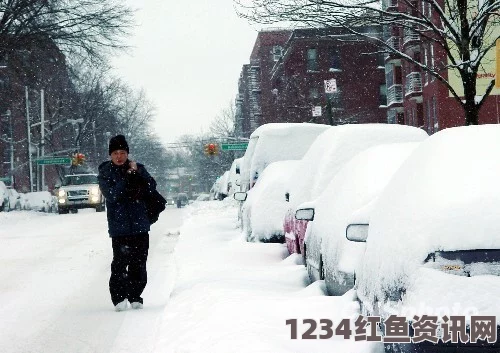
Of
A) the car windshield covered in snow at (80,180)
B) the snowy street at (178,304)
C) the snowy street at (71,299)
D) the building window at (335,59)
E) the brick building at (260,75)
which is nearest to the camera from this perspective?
the snowy street at (178,304)

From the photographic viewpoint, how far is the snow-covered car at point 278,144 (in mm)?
17234

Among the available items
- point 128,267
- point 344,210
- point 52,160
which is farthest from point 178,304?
point 52,160

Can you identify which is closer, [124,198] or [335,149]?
[124,198]

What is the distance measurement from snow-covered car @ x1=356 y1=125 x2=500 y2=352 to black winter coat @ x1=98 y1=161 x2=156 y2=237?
3676 millimetres

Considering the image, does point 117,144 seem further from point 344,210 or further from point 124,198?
point 344,210

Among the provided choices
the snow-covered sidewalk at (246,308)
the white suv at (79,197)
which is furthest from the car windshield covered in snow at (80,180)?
the snow-covered sidewalk at (246,308)

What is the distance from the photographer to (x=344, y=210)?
7125 millimetres

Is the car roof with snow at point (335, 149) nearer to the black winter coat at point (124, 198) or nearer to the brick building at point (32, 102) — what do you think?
the black winter coat at point (124, 198)

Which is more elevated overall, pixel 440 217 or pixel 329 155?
pixel 329 155

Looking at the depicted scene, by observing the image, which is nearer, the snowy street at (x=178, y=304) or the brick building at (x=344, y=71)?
the snowy street at (x=178, y=304)

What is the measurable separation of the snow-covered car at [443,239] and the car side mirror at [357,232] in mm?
606

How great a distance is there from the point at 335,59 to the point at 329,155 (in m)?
64.0

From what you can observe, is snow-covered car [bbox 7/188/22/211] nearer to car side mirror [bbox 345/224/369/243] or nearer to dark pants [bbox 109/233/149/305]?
dark pants [bbox 109/233/149/305]

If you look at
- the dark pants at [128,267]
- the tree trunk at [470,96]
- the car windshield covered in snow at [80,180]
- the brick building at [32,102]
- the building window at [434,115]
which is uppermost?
the brick building at [32,102]
